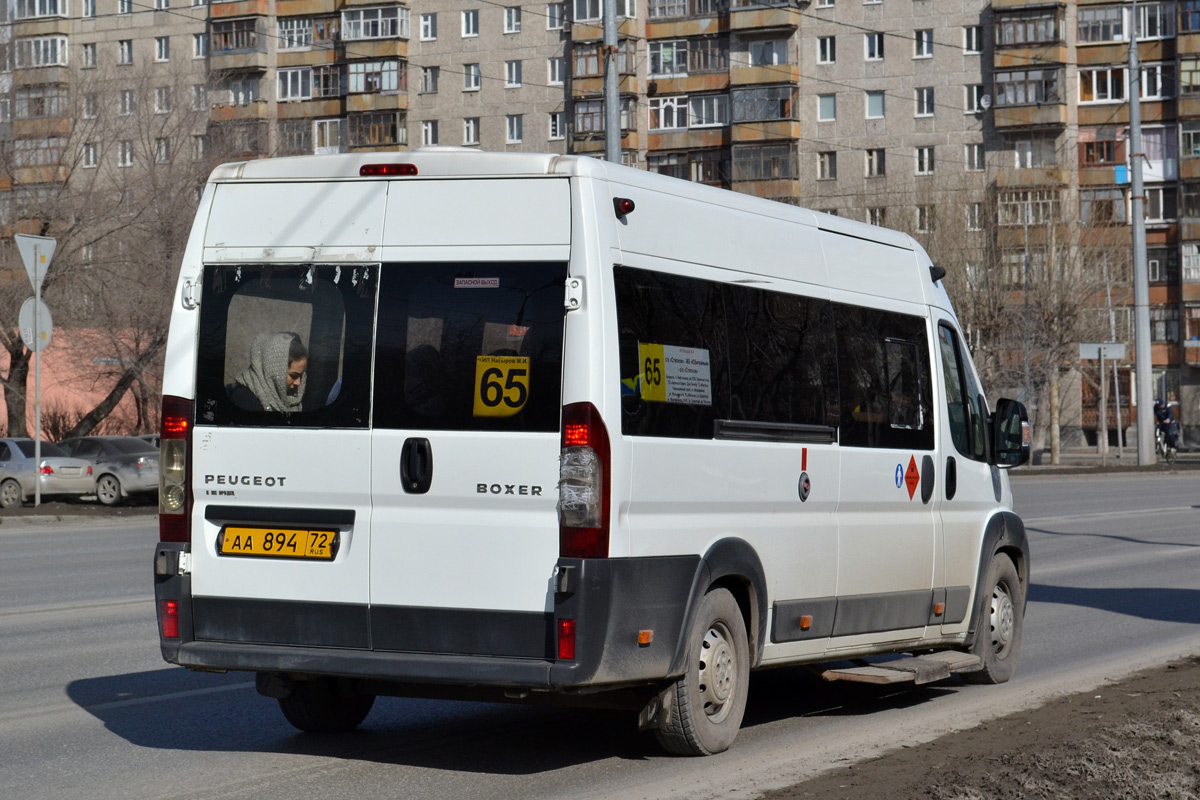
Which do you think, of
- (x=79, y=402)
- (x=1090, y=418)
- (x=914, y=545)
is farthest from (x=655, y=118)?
(x=914, y=545)

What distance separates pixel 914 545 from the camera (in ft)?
28.8

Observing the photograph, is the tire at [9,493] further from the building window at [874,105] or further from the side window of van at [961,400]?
the building window at [874,105]

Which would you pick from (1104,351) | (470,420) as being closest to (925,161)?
(1104,351)

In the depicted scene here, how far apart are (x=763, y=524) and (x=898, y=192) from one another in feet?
182

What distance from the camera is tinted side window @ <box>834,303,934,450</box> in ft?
27.3

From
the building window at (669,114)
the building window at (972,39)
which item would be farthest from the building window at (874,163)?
the building window at (669,114)

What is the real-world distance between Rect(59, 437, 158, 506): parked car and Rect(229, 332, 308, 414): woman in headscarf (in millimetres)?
Answer: 26995

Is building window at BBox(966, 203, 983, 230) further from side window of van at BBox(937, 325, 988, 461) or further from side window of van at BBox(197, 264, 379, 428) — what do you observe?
side window of van at BBox(197, 264, 379, 428)

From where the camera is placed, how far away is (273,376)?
22.8 feet

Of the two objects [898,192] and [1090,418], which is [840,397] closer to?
[898,192]

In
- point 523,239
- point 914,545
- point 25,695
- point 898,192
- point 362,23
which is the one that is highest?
point 362,23

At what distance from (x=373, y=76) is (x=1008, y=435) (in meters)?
73.4

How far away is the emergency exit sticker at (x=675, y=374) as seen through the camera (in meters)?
6.73

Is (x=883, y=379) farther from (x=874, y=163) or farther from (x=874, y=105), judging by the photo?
(x=874, y=105)
